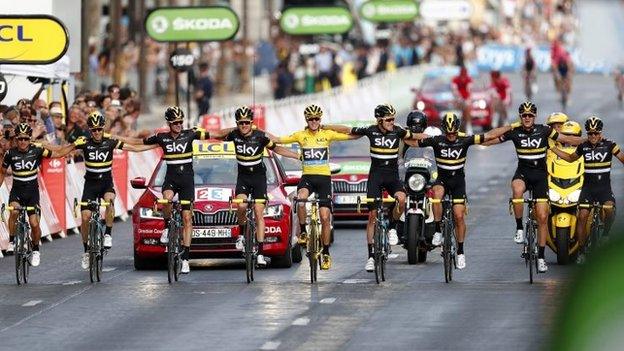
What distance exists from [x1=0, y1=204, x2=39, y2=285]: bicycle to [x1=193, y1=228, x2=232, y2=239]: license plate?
1789mm

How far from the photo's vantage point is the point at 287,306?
52.4ft

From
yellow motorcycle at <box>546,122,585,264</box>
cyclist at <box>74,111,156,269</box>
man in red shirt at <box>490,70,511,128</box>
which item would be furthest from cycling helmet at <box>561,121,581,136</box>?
man in red shirt at <box>490,70,511,128</box>

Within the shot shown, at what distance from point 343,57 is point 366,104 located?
13.4 meters

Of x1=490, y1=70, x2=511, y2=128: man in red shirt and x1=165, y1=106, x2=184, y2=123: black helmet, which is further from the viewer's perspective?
x1=490, y1=70, x2=511, y2=128: man in red shirt

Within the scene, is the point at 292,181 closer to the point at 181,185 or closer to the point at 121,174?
the point at 181,185

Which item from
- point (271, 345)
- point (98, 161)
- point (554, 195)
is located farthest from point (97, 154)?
point (271, 345)

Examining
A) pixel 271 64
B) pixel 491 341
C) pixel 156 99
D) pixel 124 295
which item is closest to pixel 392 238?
pixel 124 295

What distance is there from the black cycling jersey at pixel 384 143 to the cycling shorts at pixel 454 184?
50cm

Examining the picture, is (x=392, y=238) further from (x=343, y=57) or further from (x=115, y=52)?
(x=343, y=57)

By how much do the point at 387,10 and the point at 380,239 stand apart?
4008 cm

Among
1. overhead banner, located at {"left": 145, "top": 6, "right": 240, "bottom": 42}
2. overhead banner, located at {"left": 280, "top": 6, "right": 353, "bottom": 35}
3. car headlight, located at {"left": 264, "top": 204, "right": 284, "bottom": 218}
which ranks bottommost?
car headlight, located at {"left": 264, "top": 204, "right": 284, "bottom": 218}

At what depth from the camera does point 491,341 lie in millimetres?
13383

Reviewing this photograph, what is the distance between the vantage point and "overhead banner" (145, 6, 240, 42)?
108 feet

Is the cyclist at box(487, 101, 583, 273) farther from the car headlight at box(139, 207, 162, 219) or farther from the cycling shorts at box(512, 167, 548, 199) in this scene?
the car headlight at box(139, 207, 162, 219)
